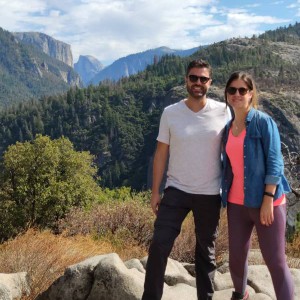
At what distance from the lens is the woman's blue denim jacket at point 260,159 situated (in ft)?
10.9

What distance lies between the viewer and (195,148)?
144 inches

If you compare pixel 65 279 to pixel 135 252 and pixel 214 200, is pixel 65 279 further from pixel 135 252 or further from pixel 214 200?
pixel 135 252

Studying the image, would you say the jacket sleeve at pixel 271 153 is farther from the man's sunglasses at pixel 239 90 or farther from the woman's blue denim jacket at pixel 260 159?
the man's sunglasses at pixel 239 90

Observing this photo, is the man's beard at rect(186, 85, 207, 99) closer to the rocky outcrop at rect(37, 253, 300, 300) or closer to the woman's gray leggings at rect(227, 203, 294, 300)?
the woman's gray leggings at rect(227, 203, 294, 300)

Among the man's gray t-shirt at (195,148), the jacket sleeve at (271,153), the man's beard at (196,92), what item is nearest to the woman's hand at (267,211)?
the jacket sleeve at (271,153)

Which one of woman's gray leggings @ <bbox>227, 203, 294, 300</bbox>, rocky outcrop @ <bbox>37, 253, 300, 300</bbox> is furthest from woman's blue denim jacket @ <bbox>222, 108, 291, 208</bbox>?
rocky outcrop @ <bbox>37, 253, 300, 300</bbox>

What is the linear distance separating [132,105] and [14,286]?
13829 centimetres

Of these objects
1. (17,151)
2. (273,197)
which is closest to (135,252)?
(273,197)

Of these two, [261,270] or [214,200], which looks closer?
[214,200]

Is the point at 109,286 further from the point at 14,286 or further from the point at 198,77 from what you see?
the point at 198,77

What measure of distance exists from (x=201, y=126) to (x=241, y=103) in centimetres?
40

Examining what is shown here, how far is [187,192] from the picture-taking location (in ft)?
12.1

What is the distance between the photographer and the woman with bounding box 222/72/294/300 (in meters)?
3.33

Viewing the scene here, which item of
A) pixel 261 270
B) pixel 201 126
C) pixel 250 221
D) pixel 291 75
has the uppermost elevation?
pixel 291 75
